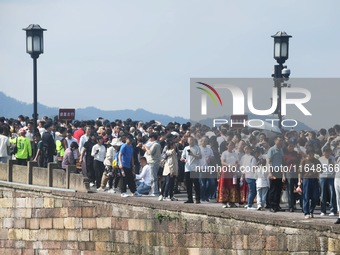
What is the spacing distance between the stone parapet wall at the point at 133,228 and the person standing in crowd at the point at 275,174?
1.02 m

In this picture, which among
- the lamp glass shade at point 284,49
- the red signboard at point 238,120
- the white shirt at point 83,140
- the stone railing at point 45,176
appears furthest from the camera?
the white shirt at point 83,140

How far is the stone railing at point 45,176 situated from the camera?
45.5 metres

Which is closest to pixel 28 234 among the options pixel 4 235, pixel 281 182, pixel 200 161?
pixel 4 235

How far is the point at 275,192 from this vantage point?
38.7m

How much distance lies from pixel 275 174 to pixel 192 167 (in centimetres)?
326

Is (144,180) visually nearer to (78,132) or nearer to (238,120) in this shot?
(238,120)

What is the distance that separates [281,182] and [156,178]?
5.96m

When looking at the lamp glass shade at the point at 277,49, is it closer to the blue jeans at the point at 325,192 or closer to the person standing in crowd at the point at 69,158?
the person standing in crowd at the point at 69,158

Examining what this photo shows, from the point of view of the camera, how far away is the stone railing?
4550 cm

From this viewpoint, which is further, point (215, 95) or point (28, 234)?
point (28, 234)

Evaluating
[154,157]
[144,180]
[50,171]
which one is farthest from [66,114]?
[154,157]

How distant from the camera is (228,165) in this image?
4009cm

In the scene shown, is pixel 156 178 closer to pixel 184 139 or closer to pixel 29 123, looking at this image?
pixel 184 139

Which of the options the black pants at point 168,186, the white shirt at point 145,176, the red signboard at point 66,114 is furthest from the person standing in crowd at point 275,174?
the red signboard at point 66,114
